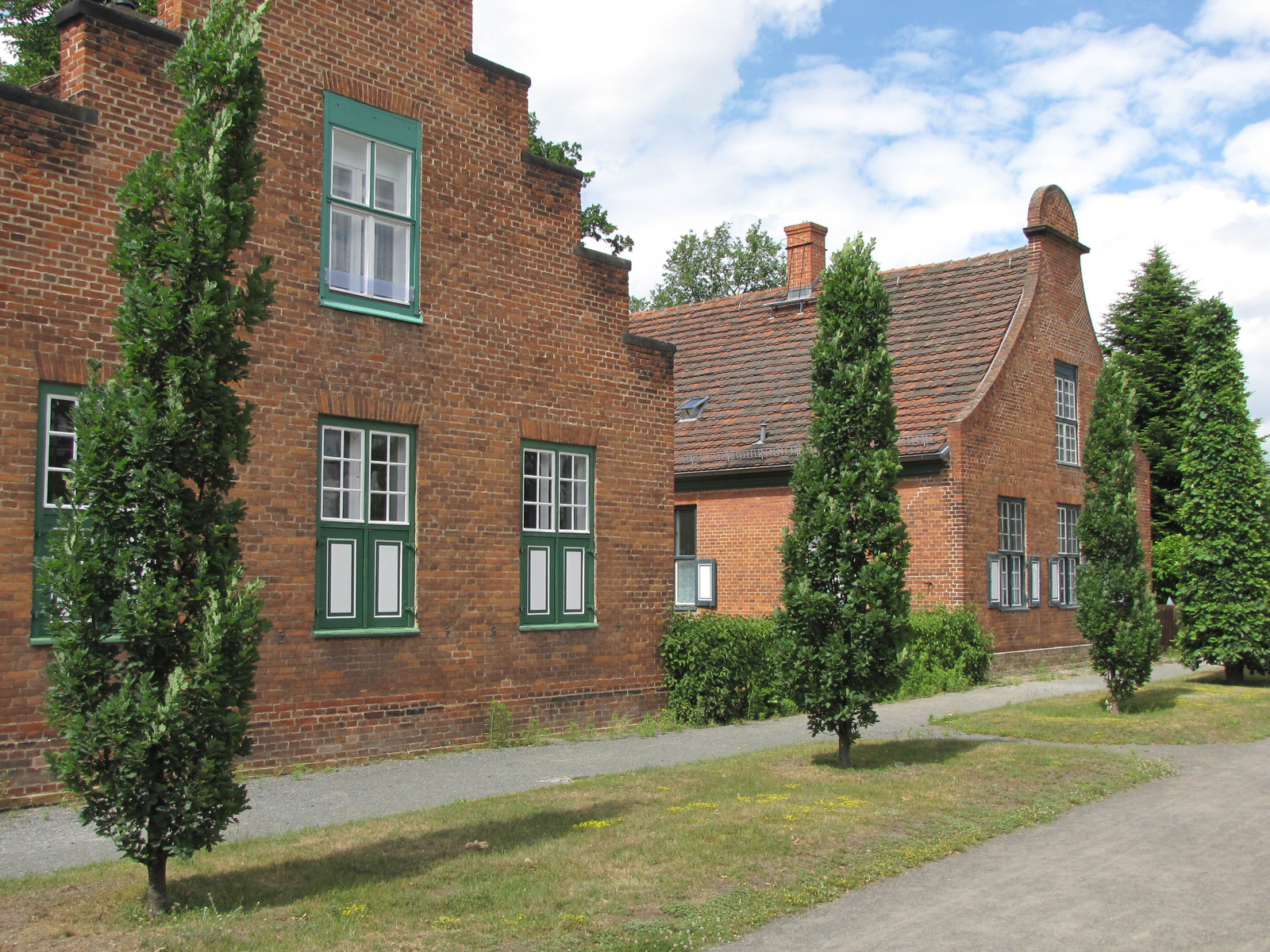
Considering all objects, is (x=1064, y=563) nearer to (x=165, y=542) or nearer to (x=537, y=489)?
(x=537, y=489)

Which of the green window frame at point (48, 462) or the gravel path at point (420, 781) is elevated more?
the green window frame at point (48, 462)

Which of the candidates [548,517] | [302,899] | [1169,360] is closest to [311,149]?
[548,517]

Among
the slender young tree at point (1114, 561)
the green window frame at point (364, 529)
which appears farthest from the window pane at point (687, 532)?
the green window frame at point (364, 529)

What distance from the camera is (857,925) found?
6152 millimetres

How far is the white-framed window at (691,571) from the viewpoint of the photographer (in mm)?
22406

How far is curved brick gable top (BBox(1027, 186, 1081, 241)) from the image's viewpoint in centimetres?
2333

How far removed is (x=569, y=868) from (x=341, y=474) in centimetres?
579

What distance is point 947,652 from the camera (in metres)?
19.0

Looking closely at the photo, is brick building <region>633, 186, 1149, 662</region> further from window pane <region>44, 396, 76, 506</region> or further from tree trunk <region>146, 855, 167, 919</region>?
tree trunk <region>146, 855, 167, 919</region>

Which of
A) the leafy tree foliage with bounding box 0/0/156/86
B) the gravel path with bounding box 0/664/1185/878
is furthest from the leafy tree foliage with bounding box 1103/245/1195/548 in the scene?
the leafy tree foliage with bounding box 0/0/156/86

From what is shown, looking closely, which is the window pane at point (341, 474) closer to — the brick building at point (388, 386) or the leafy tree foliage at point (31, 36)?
the brick building at point (388, 386)

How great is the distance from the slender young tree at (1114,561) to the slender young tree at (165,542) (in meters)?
12.1

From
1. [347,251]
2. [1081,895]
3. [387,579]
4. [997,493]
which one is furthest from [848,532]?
[997,493]

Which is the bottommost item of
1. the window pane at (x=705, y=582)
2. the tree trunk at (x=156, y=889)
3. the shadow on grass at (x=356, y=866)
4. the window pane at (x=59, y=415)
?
the shadow on grass at (x=356, y=866)
